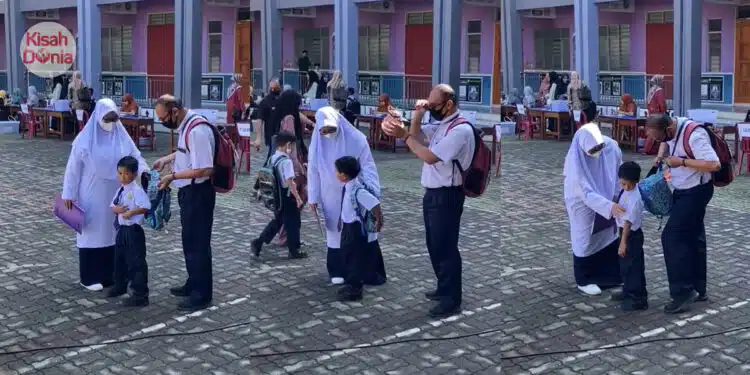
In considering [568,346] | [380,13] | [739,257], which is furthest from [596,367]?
[380,13]

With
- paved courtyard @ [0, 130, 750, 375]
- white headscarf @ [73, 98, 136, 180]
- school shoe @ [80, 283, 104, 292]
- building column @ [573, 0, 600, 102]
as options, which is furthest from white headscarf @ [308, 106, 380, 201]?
building column @ [573, 0, 600, 102]

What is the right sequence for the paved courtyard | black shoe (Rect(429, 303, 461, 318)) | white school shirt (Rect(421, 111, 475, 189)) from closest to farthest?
1. the paved courtyard
2. white school shirt (Rect(421, 111, 475, 189))
3. black shoe (Rect(429, 303, 461, 318))

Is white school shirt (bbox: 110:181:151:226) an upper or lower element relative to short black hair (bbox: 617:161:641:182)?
lower

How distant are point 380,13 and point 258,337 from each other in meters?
24.8

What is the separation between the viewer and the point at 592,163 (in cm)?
839

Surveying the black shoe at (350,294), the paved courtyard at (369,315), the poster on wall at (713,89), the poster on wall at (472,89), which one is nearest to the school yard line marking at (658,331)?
the paved courtyard at (369,315)

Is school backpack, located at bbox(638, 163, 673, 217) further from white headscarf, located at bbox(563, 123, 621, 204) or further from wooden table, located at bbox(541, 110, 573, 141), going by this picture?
wooden table, located at bbox(541, 110, 573, 141)

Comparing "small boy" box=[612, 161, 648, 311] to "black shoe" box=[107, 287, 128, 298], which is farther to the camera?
"black shoe" box=[107, 287, 128, 298]

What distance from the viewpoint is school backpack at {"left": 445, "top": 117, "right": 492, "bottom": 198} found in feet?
23.7

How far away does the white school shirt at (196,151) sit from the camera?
7.46 metres

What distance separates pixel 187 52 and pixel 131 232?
11.8 meters

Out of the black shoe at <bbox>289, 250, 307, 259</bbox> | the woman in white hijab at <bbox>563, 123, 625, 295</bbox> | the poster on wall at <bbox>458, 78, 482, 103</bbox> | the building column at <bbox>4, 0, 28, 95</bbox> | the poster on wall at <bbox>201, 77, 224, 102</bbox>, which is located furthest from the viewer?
the building column at <bbox>4, 0, 28, 95</bbox>

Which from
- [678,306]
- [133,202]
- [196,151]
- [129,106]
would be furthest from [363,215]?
[129,106]

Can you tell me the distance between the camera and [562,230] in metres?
11.5
